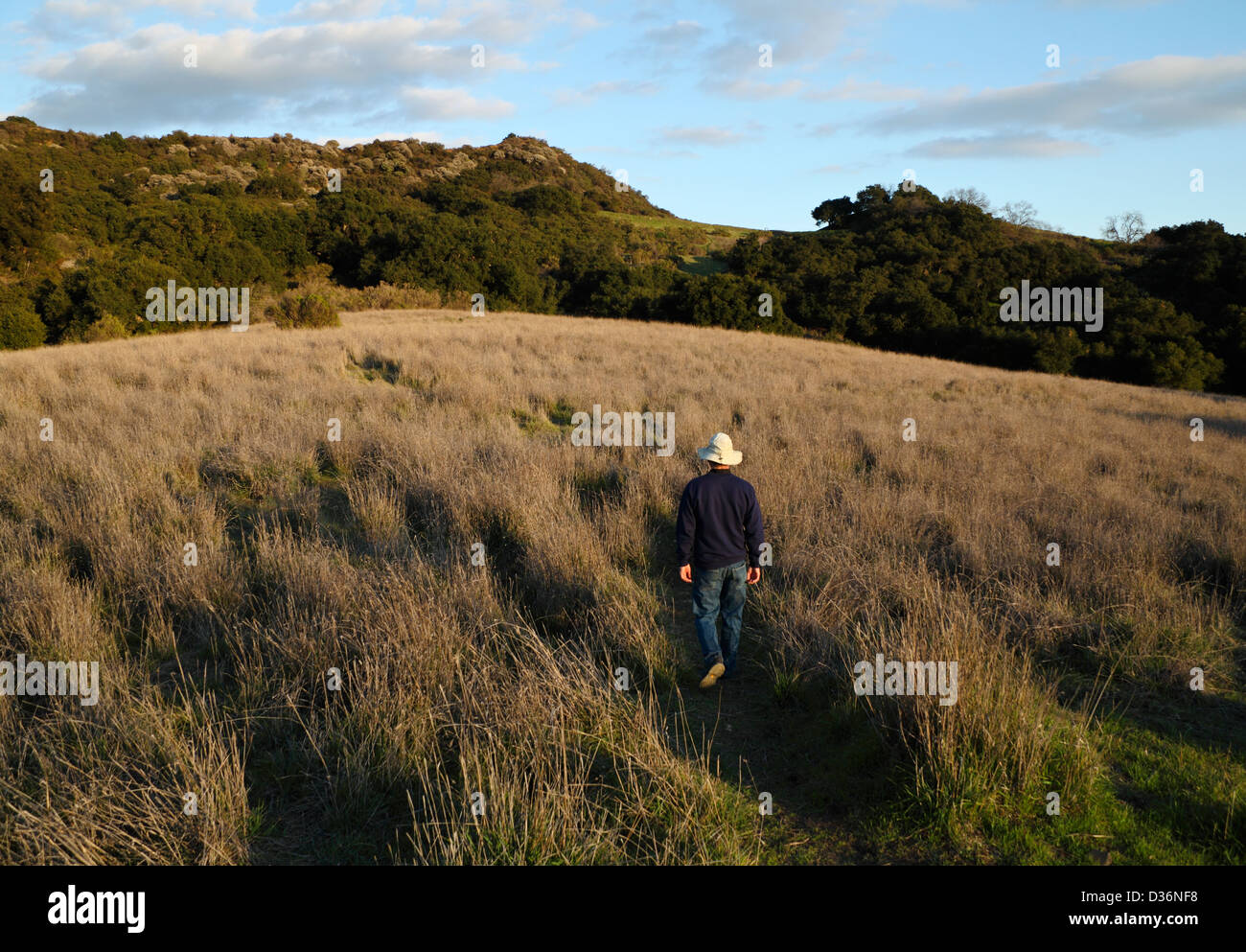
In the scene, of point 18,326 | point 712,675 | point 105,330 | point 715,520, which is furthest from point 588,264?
point 712,675

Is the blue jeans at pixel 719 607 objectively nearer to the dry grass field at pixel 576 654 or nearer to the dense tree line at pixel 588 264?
the dry grass field at pixel 576 654

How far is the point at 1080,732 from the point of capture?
3098 mm

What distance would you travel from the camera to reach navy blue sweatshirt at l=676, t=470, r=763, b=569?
13.7ft

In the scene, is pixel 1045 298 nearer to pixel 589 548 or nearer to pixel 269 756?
pixel 589 548

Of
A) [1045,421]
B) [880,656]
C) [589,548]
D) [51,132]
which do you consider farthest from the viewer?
[51,132]

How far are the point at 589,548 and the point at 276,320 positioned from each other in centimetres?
2277

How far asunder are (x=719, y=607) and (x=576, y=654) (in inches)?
41.5

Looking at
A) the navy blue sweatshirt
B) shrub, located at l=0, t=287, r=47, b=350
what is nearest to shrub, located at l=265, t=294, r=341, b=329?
shrub, located at l=0, t=287, r=47, b=350

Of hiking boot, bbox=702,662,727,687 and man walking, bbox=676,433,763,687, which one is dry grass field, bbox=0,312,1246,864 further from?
man walking, bbox=676,433,763,687

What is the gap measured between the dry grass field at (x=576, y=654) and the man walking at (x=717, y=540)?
28 centimetres

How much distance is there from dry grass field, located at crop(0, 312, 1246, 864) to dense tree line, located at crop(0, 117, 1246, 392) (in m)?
23.8

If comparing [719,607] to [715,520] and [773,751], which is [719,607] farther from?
[773,751]
